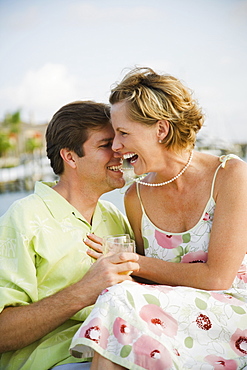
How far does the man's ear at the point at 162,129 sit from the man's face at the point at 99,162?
391 mm

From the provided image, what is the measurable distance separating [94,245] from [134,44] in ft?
155

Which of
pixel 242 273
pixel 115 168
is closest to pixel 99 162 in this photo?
pixel 115 168

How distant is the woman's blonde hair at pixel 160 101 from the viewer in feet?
9.36

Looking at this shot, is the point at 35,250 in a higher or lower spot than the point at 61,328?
higher

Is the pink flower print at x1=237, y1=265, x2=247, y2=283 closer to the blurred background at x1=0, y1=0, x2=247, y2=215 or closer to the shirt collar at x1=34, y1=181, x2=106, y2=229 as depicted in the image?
the shirt collar at x1=34, y1=181, x2=106, y2=229

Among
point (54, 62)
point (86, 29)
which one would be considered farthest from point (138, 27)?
point (54, 62)

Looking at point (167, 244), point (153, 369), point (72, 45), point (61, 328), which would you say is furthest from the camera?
point (72, 45)

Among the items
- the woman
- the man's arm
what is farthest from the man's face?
the man's arm

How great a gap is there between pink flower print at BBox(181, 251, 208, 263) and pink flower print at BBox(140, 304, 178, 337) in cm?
67

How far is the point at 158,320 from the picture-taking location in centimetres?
232

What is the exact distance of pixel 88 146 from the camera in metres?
3.14

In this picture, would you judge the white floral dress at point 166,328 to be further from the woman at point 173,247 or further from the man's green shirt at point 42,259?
the man's green shirt at point 42,259

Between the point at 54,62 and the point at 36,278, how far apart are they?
241 ft

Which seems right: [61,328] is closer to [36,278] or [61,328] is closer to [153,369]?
[36,278]
